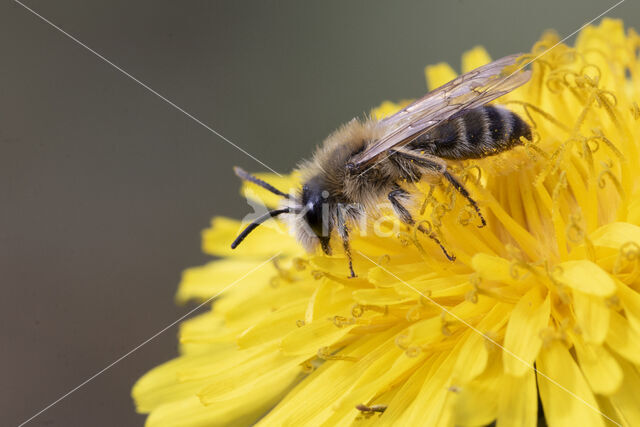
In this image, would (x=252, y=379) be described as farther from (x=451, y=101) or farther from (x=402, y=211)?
(x=451, y=101)

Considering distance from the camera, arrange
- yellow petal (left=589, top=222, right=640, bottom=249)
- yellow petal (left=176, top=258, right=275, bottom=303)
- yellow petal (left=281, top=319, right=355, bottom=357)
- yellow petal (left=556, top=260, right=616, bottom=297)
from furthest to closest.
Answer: yellow petal (left=176, top=258, right=275, bottom=303)
yellow petal (left=281, top=319, right=355, bottom=357)
yellow petal (left=589, top=222, right=640, bottom=249)
yellow petal (left=556, top=260, right=616, bottom=297)

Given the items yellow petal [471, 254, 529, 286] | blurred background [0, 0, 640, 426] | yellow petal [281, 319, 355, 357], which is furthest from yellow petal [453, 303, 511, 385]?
blurred background [0, 0, 640, 426]

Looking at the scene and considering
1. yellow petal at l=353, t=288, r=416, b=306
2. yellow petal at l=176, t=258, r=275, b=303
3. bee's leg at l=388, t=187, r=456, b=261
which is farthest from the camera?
yellow petal at l=176, t=258, r=275, b=303

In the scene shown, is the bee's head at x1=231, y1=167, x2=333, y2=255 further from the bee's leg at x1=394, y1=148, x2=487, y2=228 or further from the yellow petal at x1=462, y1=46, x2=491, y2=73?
the yellow petal at x1=462, y1=46, x2=491, y2=73

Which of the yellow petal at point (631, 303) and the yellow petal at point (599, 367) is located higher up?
the yellow petal at point (631, 303)

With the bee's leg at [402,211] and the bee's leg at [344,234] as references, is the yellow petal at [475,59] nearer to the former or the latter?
the bee's leg at [402,211]

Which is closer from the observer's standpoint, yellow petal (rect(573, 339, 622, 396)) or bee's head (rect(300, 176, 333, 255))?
yellow petal (rect(573, 339, 622, 396))

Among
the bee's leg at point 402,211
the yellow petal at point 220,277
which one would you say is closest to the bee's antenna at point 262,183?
the bee's leg at point 402,211
